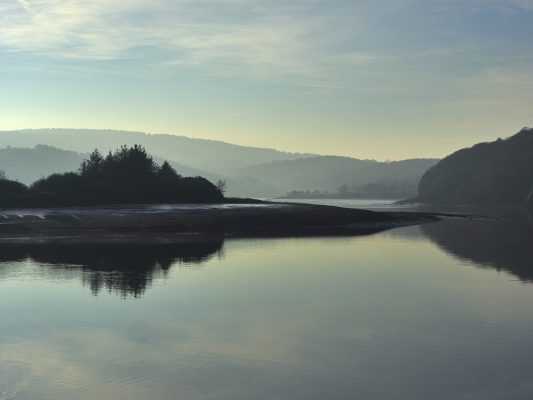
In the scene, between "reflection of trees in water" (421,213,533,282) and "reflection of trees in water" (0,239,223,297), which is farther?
"reflection of trees in water" (421,213,533,282)

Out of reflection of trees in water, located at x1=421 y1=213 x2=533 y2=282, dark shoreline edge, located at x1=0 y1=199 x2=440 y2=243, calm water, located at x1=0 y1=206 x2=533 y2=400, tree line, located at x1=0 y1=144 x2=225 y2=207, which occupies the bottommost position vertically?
calm water, located at x1=0 y1=206 x2=533 y2=400

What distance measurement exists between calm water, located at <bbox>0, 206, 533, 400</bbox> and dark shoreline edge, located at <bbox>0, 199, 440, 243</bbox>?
24836 millimetres

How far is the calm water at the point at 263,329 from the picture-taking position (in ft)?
60.2

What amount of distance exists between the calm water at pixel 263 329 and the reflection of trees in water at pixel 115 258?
0.87 feet

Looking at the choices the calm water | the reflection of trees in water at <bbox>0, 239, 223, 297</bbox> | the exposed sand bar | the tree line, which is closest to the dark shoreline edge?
the exposed sand bar

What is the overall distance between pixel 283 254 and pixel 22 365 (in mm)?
37961

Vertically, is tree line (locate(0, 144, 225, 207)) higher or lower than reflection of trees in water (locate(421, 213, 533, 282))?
higher

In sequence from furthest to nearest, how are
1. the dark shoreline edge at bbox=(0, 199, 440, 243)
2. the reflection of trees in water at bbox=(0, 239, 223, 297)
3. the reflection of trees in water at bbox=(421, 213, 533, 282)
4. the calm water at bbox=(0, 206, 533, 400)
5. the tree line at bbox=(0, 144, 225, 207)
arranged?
the tree line at bbox=(0, 144, 225, 207) → the dark shoreline edge at bbox=(0, 199, 440, 243) → the reflection of trees in water at bbox=(421, 213, 533, 282) → the reflection of trees in water at bbox=(0, 239, 223, 297) → the calm water at bbox=(0, 206, 533, 400)

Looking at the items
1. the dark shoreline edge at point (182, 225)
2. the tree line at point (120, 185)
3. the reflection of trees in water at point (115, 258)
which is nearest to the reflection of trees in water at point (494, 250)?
the dark shoreline edge at point (182, 225)

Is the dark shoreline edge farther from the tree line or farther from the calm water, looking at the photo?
the tree line

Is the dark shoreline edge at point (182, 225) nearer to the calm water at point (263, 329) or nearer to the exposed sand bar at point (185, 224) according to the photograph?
the exposed sand bar at point (185, 224)

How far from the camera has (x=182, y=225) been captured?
89188mm

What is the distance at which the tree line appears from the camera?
134 m

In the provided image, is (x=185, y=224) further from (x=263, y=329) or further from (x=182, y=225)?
(x=263, y=329)
